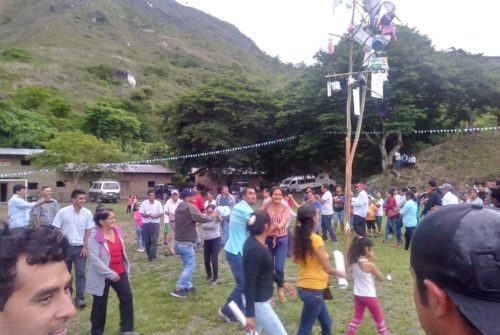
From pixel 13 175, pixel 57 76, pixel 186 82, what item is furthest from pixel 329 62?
pixel 186 82

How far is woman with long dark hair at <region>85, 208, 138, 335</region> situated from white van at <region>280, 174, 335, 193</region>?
97.8 ft

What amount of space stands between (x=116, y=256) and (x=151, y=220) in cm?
485

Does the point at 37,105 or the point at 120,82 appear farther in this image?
the point at 120,82

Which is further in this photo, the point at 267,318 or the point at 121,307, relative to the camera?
the point at 121,307

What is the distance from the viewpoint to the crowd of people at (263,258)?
1055 millimetres

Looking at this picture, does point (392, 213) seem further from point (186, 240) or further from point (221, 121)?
point (221, 121)

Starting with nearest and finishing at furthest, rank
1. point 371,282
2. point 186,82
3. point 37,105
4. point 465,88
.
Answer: point 371,282
point 465,88
point 37,105
point 186,82

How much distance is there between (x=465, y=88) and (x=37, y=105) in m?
45.4

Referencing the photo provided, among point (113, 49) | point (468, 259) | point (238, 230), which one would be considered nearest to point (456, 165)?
point (238, 230)

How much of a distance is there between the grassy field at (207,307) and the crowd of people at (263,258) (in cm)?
26

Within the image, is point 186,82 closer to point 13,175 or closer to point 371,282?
point 13,175

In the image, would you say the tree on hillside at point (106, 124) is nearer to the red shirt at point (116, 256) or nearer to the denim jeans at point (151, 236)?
the denim jeans at point (151, 236)

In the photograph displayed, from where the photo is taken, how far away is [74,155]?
28953 mm

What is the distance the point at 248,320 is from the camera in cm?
399
